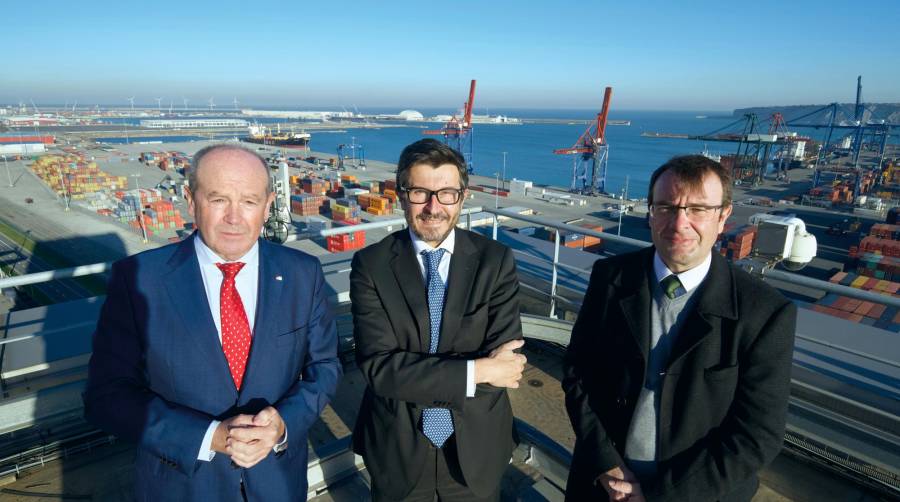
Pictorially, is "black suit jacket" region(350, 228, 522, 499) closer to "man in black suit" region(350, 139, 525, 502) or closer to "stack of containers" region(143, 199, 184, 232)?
"man in black suit" region(350, 139, 525, 502)

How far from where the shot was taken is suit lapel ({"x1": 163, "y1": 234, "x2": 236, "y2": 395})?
1458mm

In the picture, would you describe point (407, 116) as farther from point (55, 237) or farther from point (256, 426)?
point (256, 426)

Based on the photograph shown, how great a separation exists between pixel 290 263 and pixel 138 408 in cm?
63

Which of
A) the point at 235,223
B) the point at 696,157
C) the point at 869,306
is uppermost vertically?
the point at 696,157

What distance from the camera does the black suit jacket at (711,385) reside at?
1.40 metres

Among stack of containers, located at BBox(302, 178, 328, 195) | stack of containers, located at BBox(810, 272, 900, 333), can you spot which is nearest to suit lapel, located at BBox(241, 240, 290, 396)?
stack of containers, located at BBox(810, 272, 900, 333)

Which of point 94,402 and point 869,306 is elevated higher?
point 94,402

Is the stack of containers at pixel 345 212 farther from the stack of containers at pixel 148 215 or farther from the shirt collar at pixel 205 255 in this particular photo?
the shirt collar at pixel 205 255

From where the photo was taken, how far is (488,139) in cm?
11719

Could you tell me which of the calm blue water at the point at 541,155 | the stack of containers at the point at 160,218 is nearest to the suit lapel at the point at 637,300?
the stack of containers at the point at 160,218

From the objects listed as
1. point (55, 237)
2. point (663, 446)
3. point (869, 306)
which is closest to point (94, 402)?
point (663, 446)

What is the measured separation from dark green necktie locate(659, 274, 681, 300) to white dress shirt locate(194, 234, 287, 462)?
1.31 metres

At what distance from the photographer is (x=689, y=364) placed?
1456 millimetres

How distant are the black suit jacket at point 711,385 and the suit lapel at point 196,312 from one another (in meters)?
1.26
